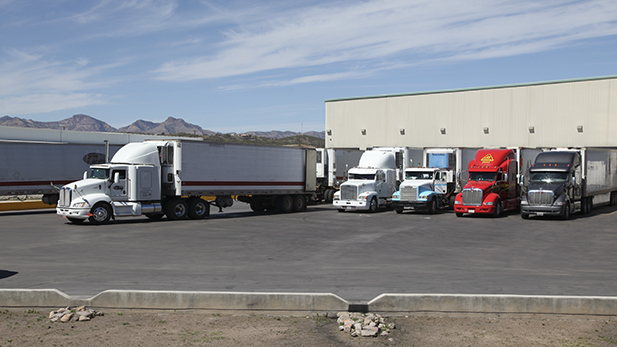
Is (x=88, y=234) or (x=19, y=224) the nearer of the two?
(x=88, y=234)

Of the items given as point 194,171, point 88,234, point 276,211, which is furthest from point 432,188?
point 88,234

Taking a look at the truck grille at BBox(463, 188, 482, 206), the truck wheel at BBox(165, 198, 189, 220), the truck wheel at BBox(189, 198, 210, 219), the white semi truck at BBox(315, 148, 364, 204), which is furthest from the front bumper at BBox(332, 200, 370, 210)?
the truck wheel at BBox(165, 198, 189, 220)

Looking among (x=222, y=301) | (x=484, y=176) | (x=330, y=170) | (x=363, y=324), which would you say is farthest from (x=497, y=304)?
(x=330, y=170)

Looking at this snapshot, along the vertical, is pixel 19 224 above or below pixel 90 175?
below

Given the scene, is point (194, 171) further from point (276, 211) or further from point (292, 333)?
point (292, 333)

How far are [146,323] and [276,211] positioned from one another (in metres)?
23.2

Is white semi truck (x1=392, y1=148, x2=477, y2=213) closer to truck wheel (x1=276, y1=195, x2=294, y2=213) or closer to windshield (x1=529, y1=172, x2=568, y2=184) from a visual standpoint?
windshield (x1=529, y1=172, x2=568, y2=184)

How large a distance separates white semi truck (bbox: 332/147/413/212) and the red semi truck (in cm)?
481

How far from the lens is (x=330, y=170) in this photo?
125ft

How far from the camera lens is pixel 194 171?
2667 cm

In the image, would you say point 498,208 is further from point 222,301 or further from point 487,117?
point 222,301

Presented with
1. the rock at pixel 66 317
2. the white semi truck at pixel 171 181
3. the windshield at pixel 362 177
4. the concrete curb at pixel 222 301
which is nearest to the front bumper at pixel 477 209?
the windshield at pixel 362 177

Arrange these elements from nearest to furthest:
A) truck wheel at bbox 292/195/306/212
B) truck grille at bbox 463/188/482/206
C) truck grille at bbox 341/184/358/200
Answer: truck grille at bbox 463/188/482/206, truck grille at bbox 341/184/358/200, truck wheel at bbox 292/195/306/212

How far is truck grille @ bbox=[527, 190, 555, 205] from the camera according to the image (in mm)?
26938
